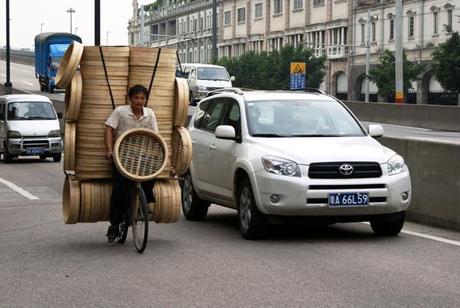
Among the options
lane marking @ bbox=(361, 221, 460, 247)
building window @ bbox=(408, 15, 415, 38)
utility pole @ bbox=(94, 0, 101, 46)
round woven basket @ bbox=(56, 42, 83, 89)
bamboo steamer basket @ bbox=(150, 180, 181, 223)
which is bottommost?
lane marking @ bbox=(361, 221, 460, 247)

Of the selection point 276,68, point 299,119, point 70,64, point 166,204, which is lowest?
point 166,204

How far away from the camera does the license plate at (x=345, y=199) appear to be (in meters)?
10.9

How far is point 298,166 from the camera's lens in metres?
11.0

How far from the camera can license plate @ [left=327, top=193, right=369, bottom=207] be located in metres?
10.9

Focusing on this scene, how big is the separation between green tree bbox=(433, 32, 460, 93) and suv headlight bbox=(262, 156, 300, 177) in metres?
53.0

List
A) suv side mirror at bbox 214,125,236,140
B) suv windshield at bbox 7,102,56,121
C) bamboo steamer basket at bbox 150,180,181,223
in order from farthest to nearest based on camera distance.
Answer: suv windshield at bbox 7,102,56,121, suv side mirror at bbox 214,125,236,140, bamboo steamer basket at bbox 150,180,181,223

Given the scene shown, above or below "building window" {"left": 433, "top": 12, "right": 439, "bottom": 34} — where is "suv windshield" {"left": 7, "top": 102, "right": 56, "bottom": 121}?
below

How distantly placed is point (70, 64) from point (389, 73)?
6463 cm

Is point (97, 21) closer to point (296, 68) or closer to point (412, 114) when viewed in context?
point (412, 114)

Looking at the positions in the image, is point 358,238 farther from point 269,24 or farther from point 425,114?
point 269,24

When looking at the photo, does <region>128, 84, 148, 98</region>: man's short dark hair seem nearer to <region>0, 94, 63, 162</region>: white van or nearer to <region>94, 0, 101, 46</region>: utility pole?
<region>94, 0, 101, 46</region>: utility pole

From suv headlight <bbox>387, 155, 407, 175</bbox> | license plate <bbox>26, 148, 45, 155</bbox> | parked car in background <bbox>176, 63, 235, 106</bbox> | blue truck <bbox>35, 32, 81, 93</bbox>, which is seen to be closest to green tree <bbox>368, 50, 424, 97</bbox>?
parked car in background <bbox>176, 63, 235, 106</bbox>

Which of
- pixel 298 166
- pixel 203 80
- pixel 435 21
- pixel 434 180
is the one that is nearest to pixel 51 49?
pixel 203 80

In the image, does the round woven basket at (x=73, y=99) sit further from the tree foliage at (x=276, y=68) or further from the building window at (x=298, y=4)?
the building window at (x=298, y=4)
